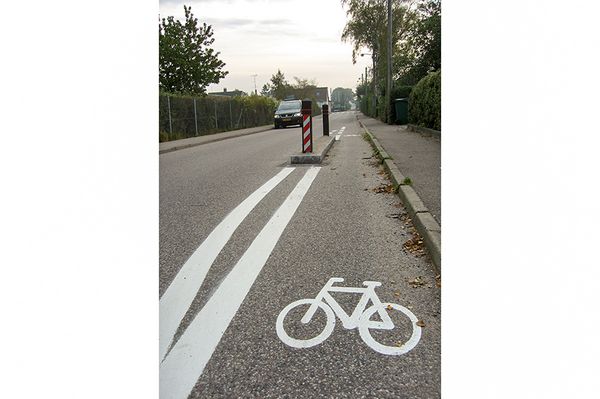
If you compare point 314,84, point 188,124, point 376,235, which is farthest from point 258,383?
point 314,84

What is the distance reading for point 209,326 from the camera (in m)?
2.77

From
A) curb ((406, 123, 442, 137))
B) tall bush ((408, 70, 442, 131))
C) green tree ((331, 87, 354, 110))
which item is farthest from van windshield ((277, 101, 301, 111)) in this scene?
green tree ((331, 87, 354, 110))

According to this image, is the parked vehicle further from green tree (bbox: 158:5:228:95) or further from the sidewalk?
the sidewalk

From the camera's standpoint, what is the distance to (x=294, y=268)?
3697mm

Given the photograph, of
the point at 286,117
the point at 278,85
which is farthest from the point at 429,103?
the point at 278,85

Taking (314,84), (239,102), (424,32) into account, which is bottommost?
(239,102)

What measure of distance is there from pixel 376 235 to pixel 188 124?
66.5ft

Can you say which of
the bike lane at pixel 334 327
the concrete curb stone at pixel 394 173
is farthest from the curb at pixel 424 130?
the bike lane at pixel 334 327

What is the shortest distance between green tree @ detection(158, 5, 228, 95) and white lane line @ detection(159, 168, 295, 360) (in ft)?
74.8

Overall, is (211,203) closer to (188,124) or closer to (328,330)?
(328,330)

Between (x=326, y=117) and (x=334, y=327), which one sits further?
(x=326, y=117)

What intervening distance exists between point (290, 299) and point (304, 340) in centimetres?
54

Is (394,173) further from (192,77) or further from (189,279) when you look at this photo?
(192,77)
